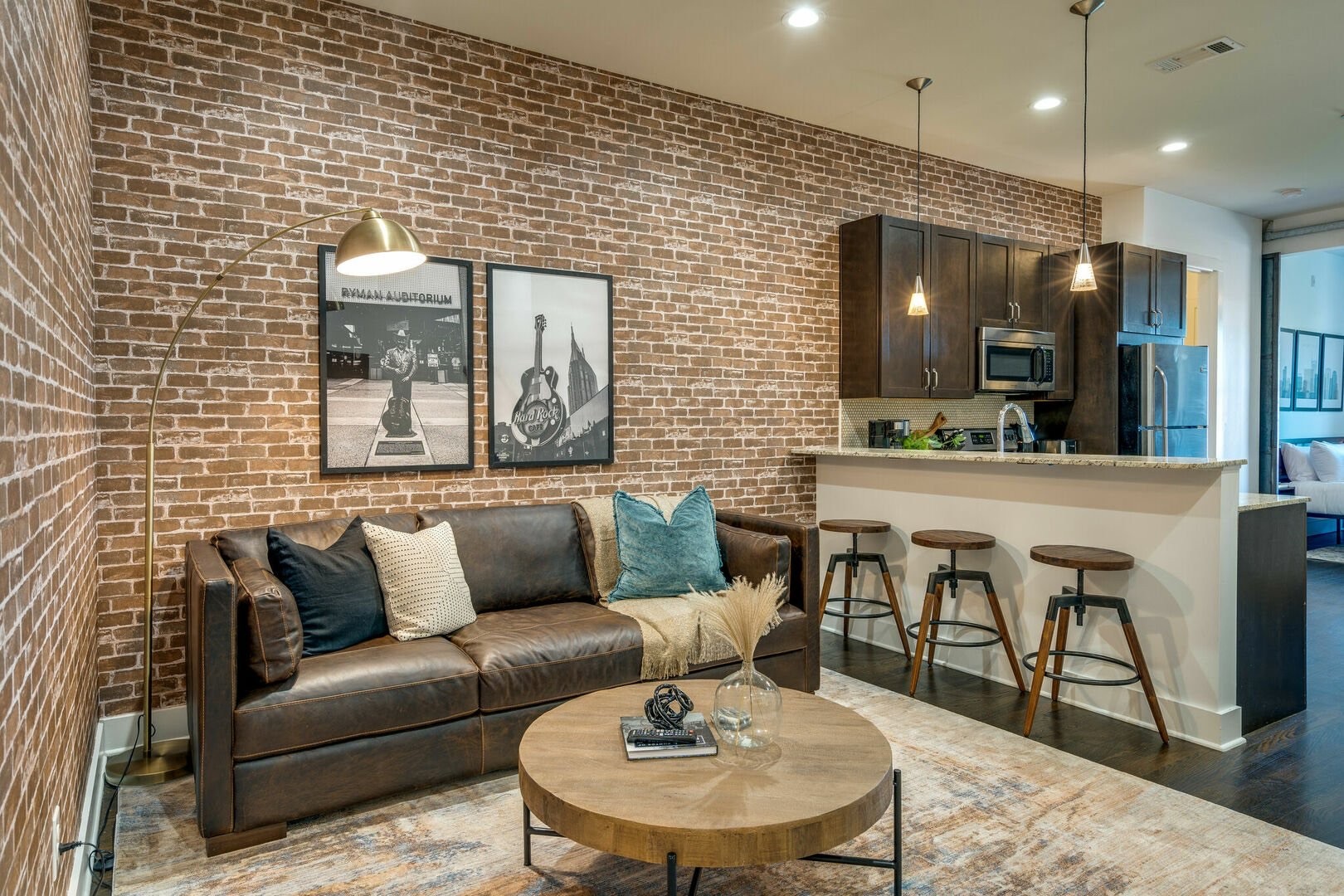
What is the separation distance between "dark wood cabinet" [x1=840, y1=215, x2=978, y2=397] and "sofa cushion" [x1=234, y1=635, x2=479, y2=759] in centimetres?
327

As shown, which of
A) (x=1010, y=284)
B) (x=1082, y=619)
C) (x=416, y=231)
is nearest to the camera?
(x=1082, y=619)

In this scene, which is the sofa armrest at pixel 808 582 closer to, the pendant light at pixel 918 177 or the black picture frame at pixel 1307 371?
the pendant light at pixel 918 177

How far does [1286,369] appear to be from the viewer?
8.20 m

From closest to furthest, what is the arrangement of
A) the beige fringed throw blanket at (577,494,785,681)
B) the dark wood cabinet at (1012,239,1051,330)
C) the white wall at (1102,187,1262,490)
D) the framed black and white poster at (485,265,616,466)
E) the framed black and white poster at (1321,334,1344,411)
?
the beige fringed throw blanket at (577,494,785,681) → the framed black and white poster at (485,265,616,466) → the dark wood cabinet at (1012,239,1051,330) → the white wall at (1102,187,1262,490) → the framed black and white poster at (1321,334,1344,411)

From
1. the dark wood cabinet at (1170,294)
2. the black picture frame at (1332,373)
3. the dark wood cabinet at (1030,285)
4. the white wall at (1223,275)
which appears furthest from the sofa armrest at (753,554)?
the black picture frame at (1332,373)

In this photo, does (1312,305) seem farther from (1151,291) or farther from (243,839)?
(243,839)

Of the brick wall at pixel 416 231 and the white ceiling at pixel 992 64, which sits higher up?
the white ceiling at pixel 992 64

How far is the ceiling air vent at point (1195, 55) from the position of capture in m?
4.02

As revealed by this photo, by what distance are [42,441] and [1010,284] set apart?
18.1ft

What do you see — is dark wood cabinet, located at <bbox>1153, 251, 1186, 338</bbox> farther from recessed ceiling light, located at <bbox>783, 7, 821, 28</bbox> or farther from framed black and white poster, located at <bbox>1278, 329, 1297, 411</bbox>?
recessed ceiling light, located at <bbox>783, 7, 821, 28</bbox>

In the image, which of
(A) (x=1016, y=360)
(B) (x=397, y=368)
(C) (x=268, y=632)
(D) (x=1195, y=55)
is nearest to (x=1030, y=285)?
(A) (x=1016, y=360)

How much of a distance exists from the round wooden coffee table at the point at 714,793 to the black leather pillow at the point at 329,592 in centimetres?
102

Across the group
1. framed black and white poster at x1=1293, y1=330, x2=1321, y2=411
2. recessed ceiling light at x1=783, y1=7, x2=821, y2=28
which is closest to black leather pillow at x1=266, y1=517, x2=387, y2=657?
recessed ceiling light at x1=783, y1=7, x2=821, y2=28

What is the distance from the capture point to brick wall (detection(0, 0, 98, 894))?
1.40m
